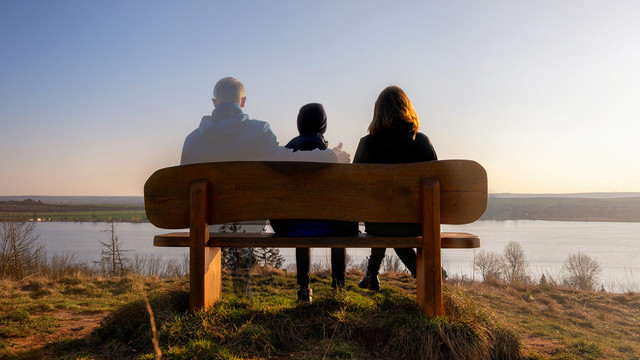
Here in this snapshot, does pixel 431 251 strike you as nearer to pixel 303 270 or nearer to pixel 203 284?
pixel 303 270

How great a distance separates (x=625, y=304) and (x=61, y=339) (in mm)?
7352

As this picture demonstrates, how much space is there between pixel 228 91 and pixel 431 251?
263 centimetres

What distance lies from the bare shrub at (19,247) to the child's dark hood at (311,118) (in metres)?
12.6

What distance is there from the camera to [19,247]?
13094 mm

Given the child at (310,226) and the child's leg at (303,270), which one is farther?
the child's leg at (303,270)

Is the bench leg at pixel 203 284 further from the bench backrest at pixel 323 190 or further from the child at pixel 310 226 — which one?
the child at pixel 310 226

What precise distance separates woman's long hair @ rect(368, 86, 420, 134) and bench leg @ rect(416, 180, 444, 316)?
860mm

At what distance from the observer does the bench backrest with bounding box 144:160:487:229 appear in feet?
8.40

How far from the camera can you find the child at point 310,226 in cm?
295

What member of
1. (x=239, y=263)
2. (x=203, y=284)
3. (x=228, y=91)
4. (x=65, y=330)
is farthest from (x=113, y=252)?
(x=203, y=284)

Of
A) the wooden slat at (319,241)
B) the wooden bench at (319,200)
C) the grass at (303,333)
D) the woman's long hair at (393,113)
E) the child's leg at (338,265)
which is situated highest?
the woman's long hair at (393,113)

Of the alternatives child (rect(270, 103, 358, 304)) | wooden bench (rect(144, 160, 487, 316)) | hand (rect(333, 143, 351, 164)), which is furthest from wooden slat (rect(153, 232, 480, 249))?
hand (rect(333, 143, 351, 164))

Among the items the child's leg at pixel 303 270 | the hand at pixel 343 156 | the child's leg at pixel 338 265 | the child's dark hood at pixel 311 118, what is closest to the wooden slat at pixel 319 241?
the child's leg at pixel 303 270

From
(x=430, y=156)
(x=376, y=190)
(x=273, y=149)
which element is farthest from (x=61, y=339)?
(x=430, y=156)
